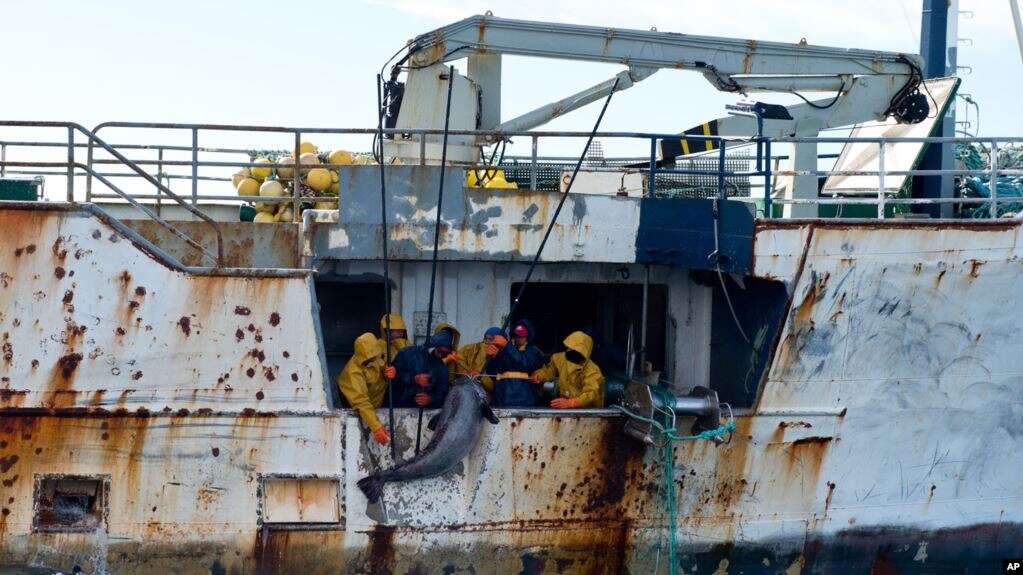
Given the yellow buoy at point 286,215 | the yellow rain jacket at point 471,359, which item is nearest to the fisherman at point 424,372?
the yellow rain jacket at point 471,359

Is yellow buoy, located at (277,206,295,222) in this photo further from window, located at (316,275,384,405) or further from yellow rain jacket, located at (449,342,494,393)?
yellow rain jacket, located at (449,342,494,393)

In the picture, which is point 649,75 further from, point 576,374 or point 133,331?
point 133,331

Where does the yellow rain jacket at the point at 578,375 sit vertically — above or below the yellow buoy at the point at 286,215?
below

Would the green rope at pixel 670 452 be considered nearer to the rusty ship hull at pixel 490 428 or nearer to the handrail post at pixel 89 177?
the rusty ship hull at pixel 490 428

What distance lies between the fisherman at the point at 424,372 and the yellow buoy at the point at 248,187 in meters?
4.17

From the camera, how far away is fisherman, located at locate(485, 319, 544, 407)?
962 centimetres

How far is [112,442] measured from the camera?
886 cm

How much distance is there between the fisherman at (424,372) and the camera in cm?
934

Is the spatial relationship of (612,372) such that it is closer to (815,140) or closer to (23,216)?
(815,140)

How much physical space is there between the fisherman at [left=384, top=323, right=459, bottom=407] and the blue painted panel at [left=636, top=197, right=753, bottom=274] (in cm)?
200

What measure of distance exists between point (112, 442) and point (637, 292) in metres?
5.60

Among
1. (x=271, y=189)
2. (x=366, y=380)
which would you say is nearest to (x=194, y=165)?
(x=271, y=189)

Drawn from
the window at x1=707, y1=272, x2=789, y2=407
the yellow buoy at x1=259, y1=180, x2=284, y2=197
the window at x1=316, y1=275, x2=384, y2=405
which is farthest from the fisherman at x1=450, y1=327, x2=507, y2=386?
the yellow buoy at x1=259, y1=180, x2=284, y2=197

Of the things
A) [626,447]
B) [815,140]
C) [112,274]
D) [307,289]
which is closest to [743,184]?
[815,140]
